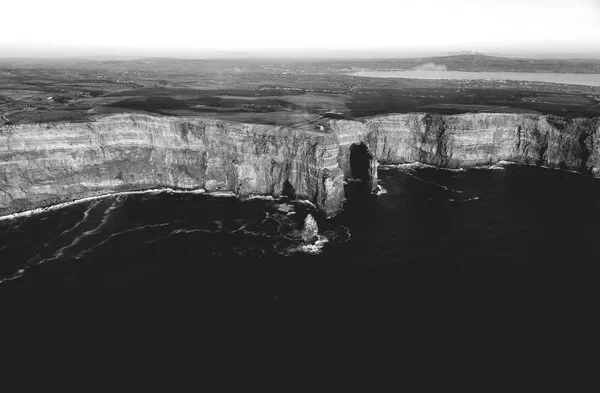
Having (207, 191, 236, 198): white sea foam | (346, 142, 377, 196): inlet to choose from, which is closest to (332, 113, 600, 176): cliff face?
(346, 142, 377, 196): inlet

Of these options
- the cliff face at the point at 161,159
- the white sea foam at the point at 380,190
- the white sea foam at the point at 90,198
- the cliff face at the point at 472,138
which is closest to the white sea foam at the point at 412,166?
the cliff face at the point at 472,138

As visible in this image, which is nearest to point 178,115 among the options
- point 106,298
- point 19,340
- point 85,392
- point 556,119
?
point 106,298

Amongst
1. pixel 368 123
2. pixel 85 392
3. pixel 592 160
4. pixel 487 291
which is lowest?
pixel 85 392

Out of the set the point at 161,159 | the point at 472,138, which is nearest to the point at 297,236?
the point at 161,159

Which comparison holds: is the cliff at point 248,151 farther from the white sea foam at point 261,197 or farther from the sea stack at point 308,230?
the sea stack at point 308,230

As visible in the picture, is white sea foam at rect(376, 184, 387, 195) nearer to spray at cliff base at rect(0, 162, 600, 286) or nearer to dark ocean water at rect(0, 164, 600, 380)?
spray at cliff base at rect(0, 162, 600, 286)

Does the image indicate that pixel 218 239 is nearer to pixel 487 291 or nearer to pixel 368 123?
pixel 487 291
